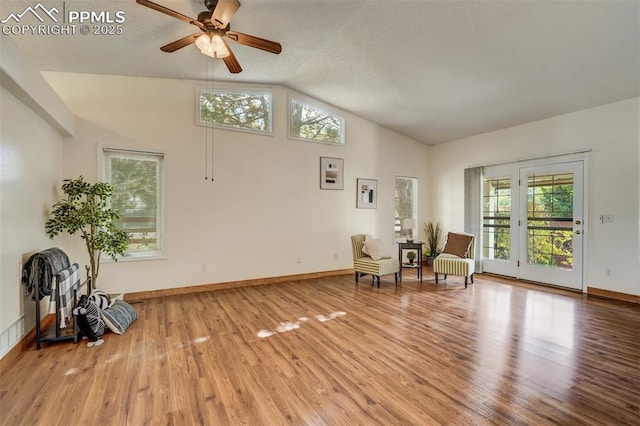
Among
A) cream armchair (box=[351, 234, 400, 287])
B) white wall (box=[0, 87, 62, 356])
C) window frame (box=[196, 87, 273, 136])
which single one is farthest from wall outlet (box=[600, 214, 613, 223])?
white wall (box=[0, 87, 62, 356])

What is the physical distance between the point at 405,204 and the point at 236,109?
429cm

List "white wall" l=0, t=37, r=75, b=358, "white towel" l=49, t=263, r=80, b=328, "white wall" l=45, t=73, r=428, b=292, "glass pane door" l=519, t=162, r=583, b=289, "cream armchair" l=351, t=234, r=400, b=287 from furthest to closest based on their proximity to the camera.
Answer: "cream armchair" l=351, t=234, r=400, b=287, "glass pane door" l=519, t=162, r=583, b=289, "white wall" l=45, t=73, r=428, b=292, "white towel" l=49, t=263, r=80, b=328, "white wall" l=0, t=37, r=75, b=358

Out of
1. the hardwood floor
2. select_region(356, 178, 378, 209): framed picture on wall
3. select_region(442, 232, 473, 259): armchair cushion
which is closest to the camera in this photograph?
the hardwood floor

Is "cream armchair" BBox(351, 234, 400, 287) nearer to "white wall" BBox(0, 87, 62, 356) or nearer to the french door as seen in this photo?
the french door

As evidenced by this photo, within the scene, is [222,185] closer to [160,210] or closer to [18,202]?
[160,210]

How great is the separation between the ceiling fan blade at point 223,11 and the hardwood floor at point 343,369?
2.88 metres

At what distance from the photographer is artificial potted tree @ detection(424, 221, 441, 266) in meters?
6.69

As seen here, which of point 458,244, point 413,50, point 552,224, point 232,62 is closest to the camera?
point 232,62

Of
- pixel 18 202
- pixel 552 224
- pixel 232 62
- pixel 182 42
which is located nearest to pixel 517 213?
pixel 552 224

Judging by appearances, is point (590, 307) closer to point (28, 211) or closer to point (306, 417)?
point (306, 417)

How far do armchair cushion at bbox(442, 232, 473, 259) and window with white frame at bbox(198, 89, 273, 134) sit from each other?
156 inches

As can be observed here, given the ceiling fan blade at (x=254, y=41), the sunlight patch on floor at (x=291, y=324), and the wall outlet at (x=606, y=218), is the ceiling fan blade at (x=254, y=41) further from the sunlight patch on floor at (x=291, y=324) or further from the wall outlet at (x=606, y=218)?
the wall outlet at (x=606, y=218)

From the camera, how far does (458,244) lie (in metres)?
5.30

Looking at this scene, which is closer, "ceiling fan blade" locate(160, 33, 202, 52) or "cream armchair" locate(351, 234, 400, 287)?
"ceiling fan blade" locate(160, 33, 202, 52)
